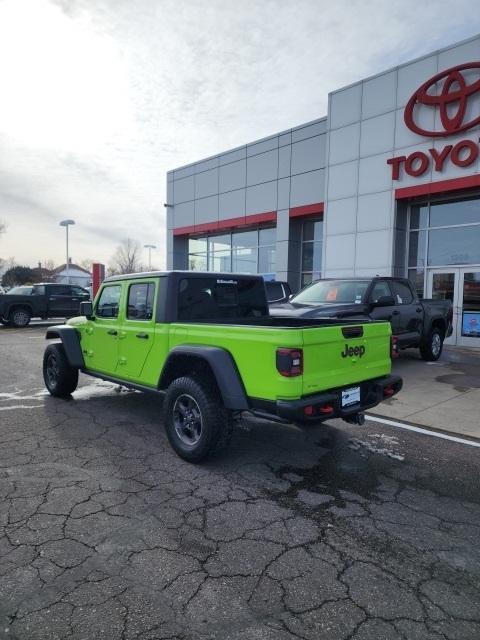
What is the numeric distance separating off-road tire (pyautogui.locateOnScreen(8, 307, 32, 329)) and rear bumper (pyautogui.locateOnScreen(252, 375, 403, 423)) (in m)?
16.7

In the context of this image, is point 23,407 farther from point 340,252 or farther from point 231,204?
point 231,204

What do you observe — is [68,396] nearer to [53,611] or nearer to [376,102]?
[53,611]

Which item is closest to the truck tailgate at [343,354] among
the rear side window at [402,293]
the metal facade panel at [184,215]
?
the rear side window at [402,293]

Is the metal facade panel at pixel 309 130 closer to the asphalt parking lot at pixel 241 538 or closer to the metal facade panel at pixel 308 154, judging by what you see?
the metal facade panel at pixel 308 154

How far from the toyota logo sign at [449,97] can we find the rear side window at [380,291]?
20.3 ft

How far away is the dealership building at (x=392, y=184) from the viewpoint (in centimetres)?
1252

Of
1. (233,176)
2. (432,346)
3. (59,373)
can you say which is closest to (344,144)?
(233,176)

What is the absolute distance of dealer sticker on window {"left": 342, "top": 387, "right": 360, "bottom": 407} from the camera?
13.2 feet

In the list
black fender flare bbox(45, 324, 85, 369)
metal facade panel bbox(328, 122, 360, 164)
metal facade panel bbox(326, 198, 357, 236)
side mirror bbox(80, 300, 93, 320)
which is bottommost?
black fender flare bbox(45, 324, 85, 369)

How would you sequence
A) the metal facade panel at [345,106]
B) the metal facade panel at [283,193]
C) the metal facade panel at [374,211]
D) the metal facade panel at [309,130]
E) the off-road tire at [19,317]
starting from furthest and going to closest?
the metal facade panel at [283,193] → the off-road tire at [19,317] → the metal facade panel at [309,130] → the metal facade panel at [345,106] → the metal facade panel at [374,211]

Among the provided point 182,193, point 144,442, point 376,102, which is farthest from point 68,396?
point 182,193

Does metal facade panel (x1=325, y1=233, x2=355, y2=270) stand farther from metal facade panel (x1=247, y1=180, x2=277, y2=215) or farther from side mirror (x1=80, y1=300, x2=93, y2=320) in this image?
side mirror (x1=80, y1=300, x2=93, y2=320)

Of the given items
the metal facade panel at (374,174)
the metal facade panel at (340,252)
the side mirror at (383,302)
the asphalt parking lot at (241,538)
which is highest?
the metal facade panel at (374,174)

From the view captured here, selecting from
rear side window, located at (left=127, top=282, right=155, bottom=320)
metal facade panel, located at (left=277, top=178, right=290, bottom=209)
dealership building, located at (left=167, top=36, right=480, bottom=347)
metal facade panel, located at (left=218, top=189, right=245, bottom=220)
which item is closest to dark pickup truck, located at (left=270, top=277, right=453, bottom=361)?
rear side window, located at (left=127, top=282, right=155, bottom=320)
